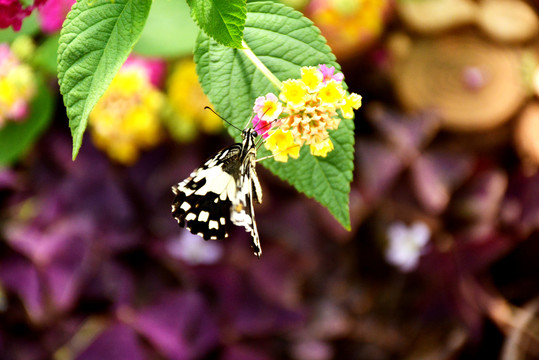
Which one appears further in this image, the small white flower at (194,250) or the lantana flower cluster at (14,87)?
the small white flower at (194,250)

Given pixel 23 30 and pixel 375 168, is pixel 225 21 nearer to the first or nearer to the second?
pixel 23 30

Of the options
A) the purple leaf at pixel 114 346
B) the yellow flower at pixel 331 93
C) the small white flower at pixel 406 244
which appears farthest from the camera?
the small white flower at pixel 406 244

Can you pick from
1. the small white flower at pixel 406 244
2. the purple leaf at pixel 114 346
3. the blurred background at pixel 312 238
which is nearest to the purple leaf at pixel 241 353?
the blurred background at pixel 312 238

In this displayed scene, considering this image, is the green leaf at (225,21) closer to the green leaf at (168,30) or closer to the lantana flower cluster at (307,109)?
the lantana flower cluster at (307,109)

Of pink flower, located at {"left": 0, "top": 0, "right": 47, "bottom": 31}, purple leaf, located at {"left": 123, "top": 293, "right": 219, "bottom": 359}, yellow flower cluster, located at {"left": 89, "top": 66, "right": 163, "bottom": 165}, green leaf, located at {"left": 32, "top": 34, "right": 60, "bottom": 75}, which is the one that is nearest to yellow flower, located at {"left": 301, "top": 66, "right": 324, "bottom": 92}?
pink flower, located at {"left": 0, "top": 0, "right": 47, "bottom": 31}

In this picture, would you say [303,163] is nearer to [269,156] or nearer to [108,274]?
[269,156]

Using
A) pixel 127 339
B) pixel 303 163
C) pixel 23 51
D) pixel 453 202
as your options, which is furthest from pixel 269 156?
pixel 453 202
